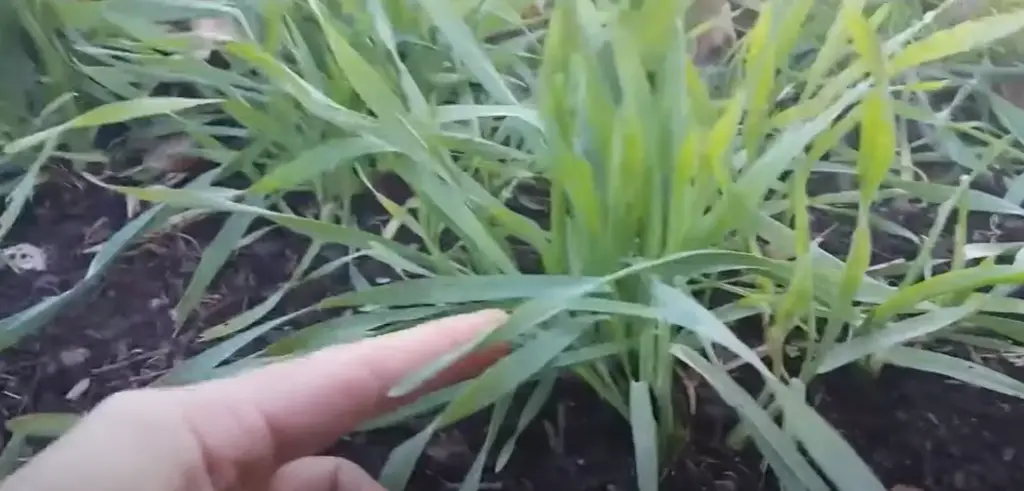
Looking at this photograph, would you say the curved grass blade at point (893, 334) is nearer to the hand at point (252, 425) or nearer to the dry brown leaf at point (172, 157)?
the hand at point (252, 425)

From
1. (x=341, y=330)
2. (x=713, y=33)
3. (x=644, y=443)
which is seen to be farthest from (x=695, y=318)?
(x=713, y=33)

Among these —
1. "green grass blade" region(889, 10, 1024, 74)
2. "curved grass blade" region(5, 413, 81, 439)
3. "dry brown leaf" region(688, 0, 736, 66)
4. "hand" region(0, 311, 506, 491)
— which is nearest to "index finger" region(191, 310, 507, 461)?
"hand" region(0, 311, 506, 491)

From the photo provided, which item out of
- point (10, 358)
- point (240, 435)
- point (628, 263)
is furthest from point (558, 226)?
point (10, 358)

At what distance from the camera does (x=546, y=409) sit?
0.53m

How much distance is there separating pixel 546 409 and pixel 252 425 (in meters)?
0.16

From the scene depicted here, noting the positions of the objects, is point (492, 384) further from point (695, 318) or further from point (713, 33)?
point (713, 33)

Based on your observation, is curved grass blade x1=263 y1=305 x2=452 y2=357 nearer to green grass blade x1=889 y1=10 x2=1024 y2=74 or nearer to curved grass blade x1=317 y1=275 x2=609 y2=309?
curved grass blade x1=317 y1=275 x2=609 y2=309

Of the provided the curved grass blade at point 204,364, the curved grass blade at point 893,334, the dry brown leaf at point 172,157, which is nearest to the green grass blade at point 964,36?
the curved grass blade at point 893,334

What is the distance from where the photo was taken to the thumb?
47 cm

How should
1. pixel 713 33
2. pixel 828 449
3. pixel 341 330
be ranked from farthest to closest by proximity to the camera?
pixel 713 33
pixel 341 330
pixel 828 449

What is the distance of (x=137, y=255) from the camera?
630 millimetres

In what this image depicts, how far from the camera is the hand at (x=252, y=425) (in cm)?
38

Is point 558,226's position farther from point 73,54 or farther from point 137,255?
point 73,54

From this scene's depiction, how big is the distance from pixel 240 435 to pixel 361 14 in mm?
312
